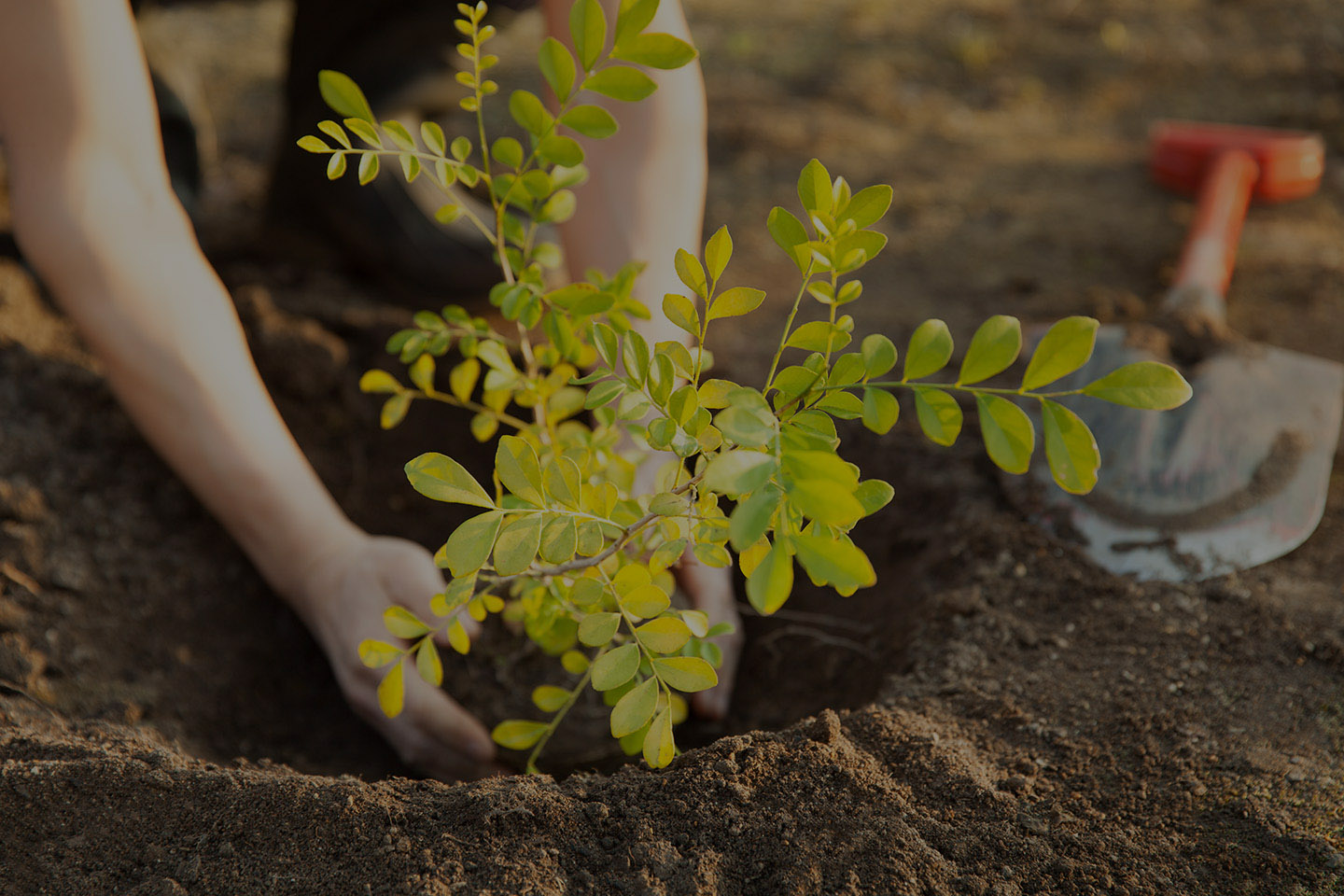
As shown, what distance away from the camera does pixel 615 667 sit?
0.81 metres

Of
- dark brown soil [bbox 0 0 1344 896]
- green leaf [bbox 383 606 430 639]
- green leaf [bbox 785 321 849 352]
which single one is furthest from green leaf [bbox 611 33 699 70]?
dark brown soil [bbox 0 0 1344 896]

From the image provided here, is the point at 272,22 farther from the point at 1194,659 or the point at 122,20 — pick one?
the point at 1194,659

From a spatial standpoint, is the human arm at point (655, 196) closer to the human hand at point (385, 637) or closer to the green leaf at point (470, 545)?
the human hand at point (385, 637)

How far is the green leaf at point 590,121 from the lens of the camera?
86 centimetres

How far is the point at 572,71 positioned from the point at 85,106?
0.83 metres

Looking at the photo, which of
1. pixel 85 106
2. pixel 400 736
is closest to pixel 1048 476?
pixel 400 736

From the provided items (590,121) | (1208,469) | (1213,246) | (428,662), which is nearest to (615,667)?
(428,662)

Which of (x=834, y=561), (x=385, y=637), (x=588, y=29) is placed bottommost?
(x=385, y=637)

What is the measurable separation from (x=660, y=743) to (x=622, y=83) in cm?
56

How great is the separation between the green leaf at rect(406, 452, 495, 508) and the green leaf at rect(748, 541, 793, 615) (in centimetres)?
25

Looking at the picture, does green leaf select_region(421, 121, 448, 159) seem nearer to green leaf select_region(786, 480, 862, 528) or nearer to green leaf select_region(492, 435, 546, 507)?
green leaf select_region(492, 435, 546, 507)

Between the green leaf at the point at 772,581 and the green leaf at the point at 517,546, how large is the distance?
7.8 inches

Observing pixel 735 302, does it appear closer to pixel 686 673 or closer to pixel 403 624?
pixel 686 673

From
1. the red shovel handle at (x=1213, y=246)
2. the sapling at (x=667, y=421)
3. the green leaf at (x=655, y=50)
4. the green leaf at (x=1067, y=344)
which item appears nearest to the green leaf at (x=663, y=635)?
the sapling at (x=667, y=421)
